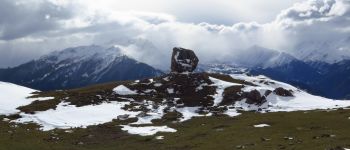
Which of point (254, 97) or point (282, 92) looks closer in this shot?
point (254, 97)

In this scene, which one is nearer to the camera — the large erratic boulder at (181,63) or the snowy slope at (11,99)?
the snowy slope at (11,99)

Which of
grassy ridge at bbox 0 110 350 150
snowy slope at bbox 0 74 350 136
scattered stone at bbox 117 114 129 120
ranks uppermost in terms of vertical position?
snowy slope at bbox 0 74 350 136

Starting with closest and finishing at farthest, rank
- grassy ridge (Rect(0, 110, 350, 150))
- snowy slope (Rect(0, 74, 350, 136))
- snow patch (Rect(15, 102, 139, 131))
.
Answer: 1. grassy ridge (Rect(0, 110, 350, 150))
2. snow patch (Rect(15, 102, 139, 131))
3. snowy slope (Rect(0, 74, 350, 136))

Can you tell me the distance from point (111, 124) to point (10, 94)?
57284mm

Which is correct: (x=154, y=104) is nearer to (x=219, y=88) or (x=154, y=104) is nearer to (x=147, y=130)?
(x=219, y=88)

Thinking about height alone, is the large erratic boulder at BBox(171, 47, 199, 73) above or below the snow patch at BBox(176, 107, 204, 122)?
above

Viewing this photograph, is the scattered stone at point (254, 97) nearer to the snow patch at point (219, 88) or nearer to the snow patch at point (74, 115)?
the snow patch at point (219, 88)

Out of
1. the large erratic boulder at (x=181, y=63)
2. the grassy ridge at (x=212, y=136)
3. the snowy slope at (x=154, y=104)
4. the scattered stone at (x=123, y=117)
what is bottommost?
the grassy ridge at (x=212, y=136)

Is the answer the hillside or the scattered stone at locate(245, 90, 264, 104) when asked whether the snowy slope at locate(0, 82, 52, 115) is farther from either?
the scattered stone at locate(245, 90, 264, 104)

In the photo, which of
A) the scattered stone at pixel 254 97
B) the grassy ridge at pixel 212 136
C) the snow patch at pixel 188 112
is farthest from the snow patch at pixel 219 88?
the grassy ridge at pixel 212 136

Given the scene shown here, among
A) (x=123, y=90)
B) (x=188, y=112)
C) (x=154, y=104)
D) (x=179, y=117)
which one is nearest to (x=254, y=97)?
(x=188, y=112)

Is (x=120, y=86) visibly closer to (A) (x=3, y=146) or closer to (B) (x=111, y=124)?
(B) (x=111, y=124)

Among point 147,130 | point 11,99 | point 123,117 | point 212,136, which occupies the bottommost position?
point 212,136

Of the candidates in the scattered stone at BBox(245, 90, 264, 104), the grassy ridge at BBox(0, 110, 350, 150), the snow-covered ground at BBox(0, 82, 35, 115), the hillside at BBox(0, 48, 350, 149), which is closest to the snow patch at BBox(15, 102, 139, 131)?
the hillside at BBox(0, 48, 350, 149)
